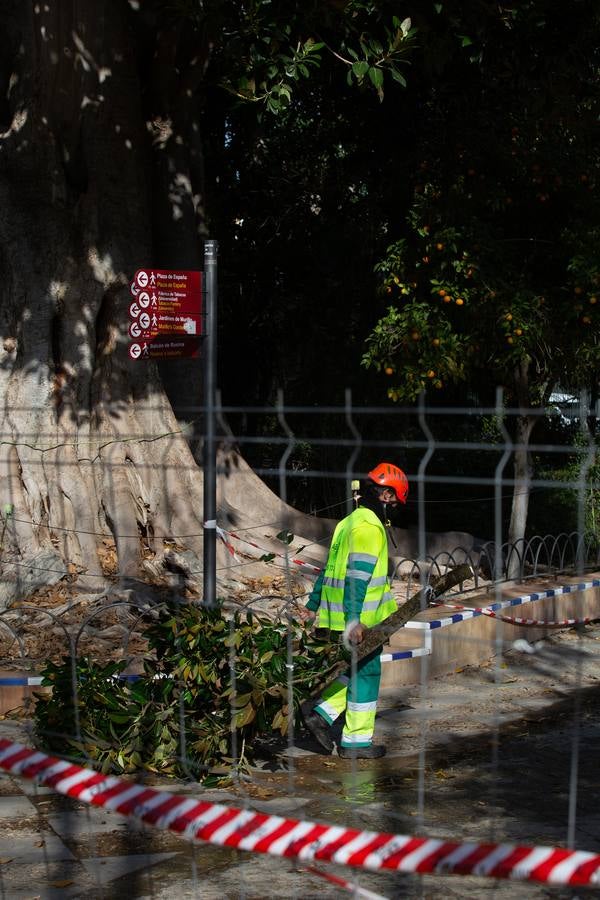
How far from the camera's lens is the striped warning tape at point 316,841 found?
10.6 ft

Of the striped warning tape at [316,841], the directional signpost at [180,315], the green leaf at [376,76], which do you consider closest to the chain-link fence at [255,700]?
the striped warning tape at [316,841]

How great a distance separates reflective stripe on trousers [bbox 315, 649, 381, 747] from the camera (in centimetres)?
685

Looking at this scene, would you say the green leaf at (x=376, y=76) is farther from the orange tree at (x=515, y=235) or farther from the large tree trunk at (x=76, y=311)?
the large tree trunk at (x=76, y=311)

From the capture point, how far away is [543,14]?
10.8 meters

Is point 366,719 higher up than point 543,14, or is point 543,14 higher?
point 543,14

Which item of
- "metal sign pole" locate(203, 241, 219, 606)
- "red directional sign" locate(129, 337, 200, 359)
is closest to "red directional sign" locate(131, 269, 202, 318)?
"red directional sign" locate(129, 337, 200, 359)

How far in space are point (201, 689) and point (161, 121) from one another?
21.7ft

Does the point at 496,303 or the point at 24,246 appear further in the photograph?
the point at 496,303

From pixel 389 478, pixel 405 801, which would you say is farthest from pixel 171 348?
pixel 405 801

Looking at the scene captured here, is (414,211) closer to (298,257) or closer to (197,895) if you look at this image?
(298,257)

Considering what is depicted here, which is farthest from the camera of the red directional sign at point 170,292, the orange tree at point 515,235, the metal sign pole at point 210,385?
the orange tree at point 515,235

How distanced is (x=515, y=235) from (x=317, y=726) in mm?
7045

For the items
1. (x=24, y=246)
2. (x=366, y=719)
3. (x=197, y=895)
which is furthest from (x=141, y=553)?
(x=197, y=895)

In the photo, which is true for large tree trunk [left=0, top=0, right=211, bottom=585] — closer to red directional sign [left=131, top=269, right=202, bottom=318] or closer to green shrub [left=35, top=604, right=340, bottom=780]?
red directional sign [left=131, top=269, right=202, bottom=318]
